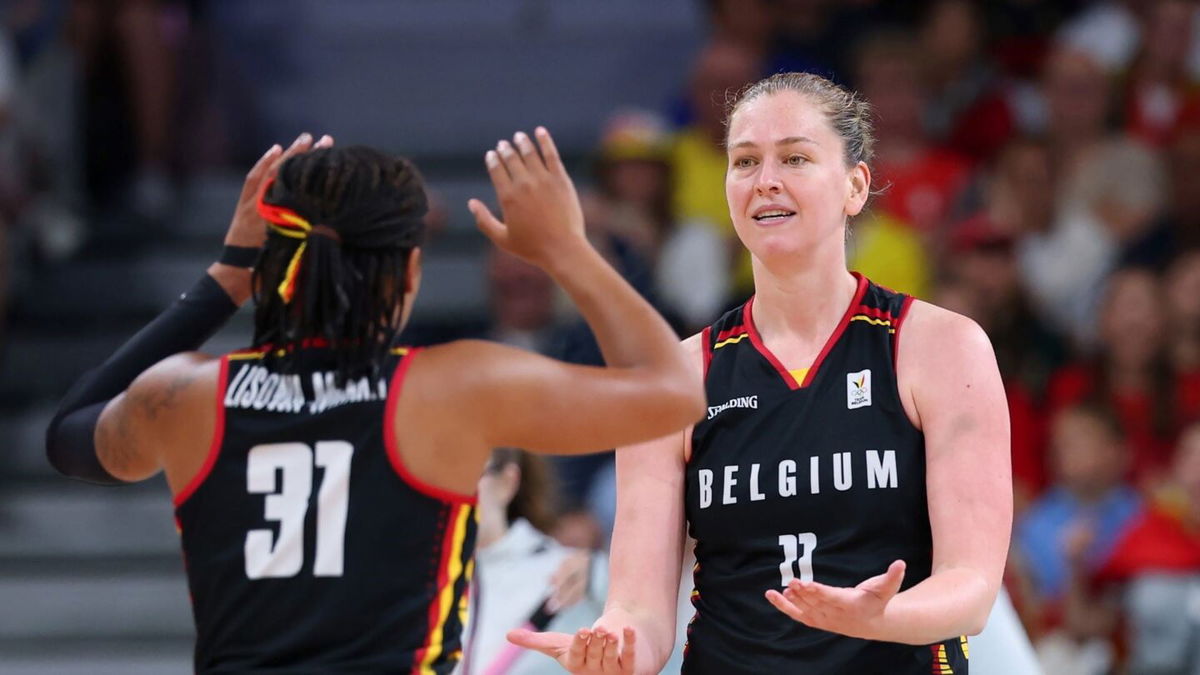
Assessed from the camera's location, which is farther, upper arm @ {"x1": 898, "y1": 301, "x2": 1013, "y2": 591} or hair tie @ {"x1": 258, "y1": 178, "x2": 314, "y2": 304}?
upper arm @ {"x1": 898, "y1": 301, "x2": 1013, "y2": 591}

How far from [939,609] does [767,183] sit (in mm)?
836

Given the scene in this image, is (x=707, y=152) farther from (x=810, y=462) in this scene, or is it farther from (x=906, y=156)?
(x=810, y=462)

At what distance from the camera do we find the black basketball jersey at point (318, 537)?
2760 millimetres

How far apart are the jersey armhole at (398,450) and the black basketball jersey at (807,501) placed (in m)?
0.58

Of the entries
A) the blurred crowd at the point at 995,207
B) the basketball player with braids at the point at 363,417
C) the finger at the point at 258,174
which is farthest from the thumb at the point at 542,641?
the blurred crowd at the point at 995,207

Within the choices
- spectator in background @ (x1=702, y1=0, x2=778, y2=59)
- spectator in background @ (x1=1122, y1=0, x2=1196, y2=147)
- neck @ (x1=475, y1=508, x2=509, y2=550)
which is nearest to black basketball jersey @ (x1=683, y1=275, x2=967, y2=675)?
neck @ (x1=475, y1=508, x2=509, y2=550)

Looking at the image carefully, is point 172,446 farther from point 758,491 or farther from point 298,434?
point 758,491

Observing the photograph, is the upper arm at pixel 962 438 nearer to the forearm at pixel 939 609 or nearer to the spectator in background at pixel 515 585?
the forearm at pixel 939 609

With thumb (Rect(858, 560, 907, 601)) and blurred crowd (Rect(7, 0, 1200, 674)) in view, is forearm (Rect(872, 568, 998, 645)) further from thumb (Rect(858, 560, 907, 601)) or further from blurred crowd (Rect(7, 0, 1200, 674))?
blurred crowd (Rect(7, 0, 1200, 674))

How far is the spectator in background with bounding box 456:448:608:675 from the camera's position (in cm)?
470

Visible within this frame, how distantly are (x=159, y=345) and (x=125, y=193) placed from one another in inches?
236

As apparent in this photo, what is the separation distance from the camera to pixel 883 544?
310cm

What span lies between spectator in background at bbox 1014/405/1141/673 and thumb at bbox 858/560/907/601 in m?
3.71

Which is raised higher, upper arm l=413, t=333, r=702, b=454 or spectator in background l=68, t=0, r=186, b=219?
spectator in background l=68, t=0, r=186, b=219
